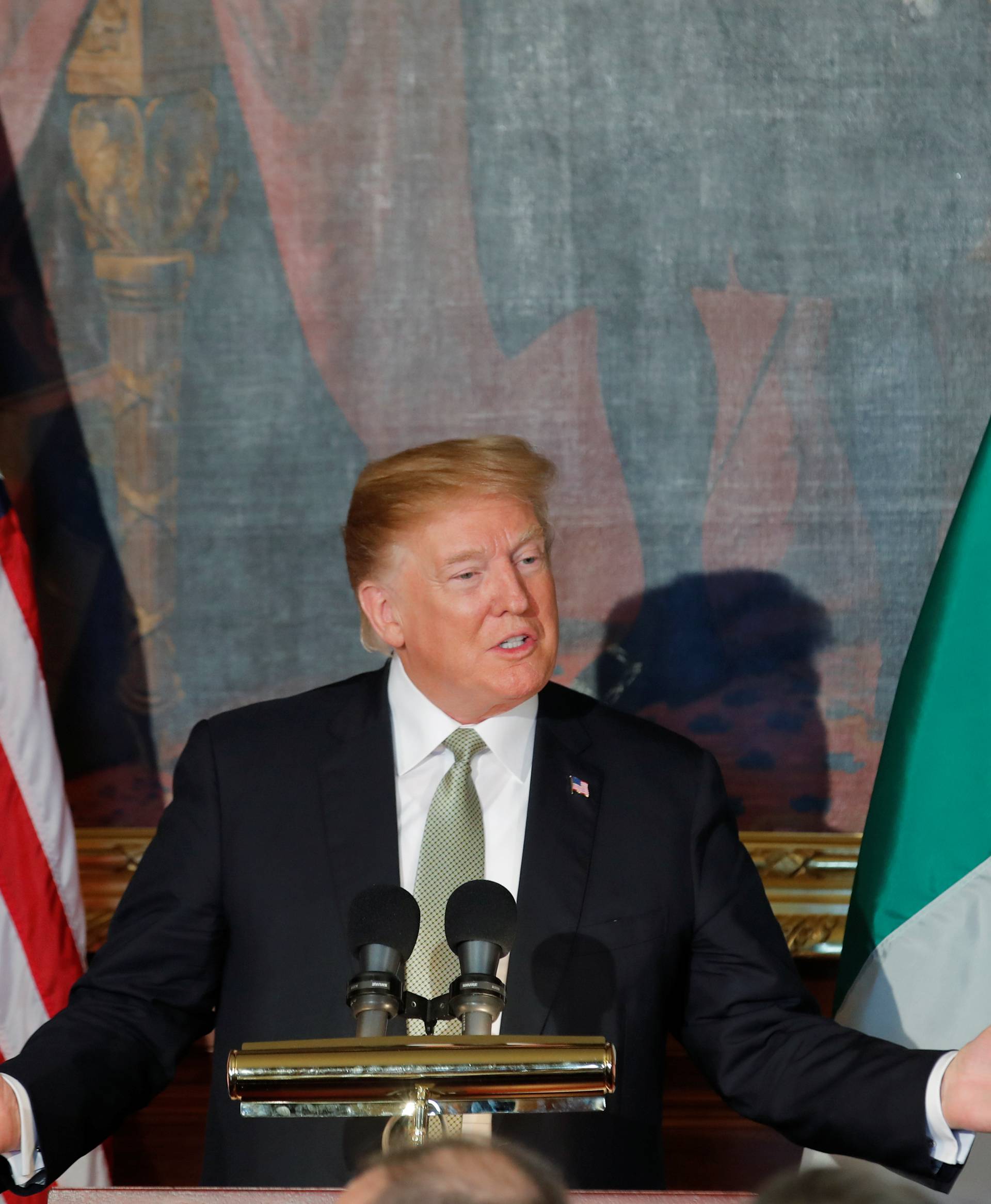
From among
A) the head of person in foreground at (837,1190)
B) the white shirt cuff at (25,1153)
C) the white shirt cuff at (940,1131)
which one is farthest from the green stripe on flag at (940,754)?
the head of person in foreground at (837,1190)

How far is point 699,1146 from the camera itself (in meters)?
3.52

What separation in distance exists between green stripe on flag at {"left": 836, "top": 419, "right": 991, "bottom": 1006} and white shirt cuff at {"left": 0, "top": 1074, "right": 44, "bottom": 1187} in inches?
63.2

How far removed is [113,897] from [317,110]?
6.62 ft

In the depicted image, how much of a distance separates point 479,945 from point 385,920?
12 centimetres

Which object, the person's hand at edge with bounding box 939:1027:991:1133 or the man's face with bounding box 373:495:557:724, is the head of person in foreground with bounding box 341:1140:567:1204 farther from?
the man's face with bounding box 373:495:557:724

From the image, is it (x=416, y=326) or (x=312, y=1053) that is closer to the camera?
(x=312, y=1053)

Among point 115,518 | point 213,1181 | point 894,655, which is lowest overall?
point 213,1181

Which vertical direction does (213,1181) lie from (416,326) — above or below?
below

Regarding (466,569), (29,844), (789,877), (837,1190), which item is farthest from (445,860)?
(837,1190)

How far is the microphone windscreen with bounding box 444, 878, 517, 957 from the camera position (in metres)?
1.65

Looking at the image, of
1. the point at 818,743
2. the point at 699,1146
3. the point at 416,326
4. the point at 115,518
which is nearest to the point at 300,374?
the point at 416,326

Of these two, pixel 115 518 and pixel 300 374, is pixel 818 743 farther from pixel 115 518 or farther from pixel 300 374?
pixel 115 518

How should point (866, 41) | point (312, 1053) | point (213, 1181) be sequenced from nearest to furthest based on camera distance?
point (312, 1053) → point (213, 1181) → point (866, 41)

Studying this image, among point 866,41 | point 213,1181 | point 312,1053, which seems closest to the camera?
point 312,1053
